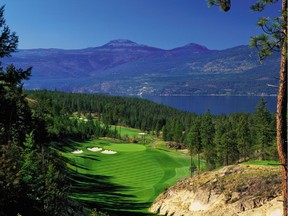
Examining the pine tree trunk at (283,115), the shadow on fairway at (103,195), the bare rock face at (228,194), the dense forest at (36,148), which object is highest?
the pine tree trunk at (283,115)

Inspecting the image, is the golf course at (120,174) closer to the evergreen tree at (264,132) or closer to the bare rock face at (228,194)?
the bare rock face at (228,194)

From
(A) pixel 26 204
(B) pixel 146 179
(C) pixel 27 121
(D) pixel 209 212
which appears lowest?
(B) pixel 146 179

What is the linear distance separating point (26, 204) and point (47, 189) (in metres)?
7.58

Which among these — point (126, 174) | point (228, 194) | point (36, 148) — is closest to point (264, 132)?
point (126, 174)

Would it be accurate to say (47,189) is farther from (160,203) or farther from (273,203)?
(160,203)

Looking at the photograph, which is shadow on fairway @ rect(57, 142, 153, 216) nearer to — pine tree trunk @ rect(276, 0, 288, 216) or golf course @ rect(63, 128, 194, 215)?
golf course @ rect(63, 128, 194, 215)

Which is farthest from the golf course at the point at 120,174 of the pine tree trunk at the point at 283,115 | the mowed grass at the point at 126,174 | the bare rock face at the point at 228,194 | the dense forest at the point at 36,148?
the pine tree trunk at the point at 283,115

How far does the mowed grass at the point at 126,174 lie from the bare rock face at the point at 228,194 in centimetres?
774

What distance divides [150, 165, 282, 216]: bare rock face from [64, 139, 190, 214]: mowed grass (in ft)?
25.4

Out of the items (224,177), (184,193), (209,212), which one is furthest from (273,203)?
(184,193)

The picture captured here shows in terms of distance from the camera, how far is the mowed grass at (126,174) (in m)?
59.6

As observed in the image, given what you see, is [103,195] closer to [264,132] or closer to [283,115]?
[264,132]

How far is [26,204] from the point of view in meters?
20.4

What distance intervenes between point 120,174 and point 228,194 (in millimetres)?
49231
